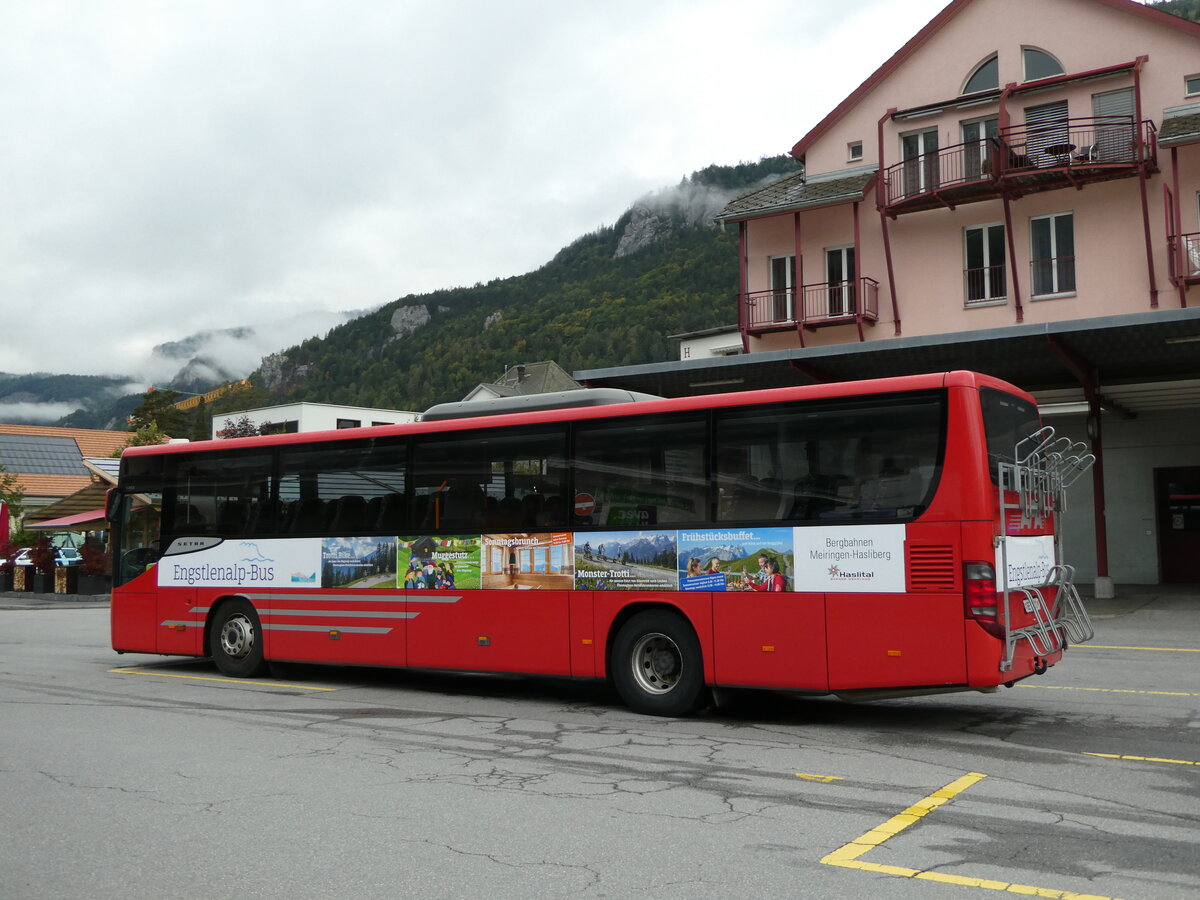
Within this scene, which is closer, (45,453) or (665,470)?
(665,470)

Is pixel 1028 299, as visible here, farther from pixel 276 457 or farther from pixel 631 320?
pixel 631 320

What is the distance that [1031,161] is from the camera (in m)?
27.8

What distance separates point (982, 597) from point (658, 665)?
10.2 feet

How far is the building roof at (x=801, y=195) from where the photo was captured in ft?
99.3

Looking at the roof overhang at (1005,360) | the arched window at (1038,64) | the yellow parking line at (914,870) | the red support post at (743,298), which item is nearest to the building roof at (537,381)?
the red support post at (743,298)

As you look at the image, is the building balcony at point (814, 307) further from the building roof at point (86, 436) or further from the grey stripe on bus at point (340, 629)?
the building roof at point (86, 436)

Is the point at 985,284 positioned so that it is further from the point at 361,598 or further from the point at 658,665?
the point at 658,665

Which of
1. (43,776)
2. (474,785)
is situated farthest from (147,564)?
(474,785)

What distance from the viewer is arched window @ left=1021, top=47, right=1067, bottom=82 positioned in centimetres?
2905

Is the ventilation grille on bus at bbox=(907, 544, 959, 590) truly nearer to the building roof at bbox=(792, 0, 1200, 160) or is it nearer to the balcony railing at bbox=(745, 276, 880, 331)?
the balcony railing at bbox=(745, 276, 880, 331)

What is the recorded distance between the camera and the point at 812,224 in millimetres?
31625

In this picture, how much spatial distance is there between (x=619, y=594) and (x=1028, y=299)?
21.7 meters

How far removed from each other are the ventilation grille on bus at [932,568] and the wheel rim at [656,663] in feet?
7.81

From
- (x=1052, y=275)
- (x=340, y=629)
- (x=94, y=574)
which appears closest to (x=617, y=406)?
(x=340, y=629)
